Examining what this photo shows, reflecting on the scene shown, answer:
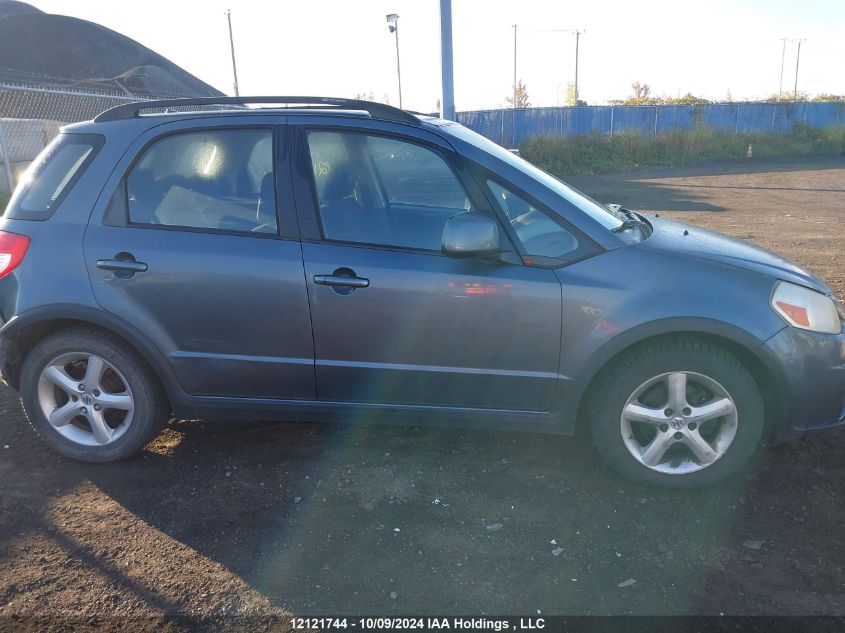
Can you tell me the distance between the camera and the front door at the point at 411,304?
3.24 m

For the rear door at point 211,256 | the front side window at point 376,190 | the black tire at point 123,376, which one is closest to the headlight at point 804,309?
the front side window at point 376,190

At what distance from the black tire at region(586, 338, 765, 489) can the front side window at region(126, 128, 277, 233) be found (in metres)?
1.88

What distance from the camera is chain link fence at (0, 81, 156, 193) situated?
12.1 metres

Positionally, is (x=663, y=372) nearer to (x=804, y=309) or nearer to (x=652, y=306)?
(x=652, y=306)

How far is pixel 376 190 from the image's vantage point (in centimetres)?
373

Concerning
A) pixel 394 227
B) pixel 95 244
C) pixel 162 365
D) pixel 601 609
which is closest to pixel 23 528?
pixel 162 365

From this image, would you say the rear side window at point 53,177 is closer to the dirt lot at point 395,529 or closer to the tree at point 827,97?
the dirt lot at point 395,529

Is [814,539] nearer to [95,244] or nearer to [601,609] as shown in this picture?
[601,609]

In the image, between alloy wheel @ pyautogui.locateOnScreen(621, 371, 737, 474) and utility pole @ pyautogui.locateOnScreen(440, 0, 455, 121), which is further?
utility pole @ pyautogui.locateOnScreen(440, 0, 455, 121)

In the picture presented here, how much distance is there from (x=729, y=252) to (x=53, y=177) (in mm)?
3581

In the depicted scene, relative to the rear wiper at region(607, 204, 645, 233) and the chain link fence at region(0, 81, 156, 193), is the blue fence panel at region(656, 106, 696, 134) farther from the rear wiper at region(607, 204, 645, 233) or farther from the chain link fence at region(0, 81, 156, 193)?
the rear wiper at region(607, 204, 645, 233)

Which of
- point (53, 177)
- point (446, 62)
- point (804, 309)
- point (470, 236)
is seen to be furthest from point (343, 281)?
point (446, 62)

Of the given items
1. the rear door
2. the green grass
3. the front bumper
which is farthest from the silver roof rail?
the green grass

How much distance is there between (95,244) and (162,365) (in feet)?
2.32
